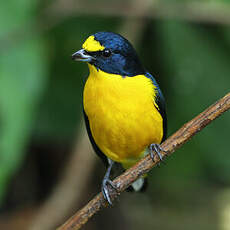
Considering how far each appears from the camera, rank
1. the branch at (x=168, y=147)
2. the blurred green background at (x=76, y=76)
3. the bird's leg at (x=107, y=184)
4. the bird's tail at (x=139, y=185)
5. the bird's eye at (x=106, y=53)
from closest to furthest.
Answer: the branch at (x=168, y=147) < the bird's leg at (x=107, y=184) < the bird's eye at (x=106, y=53) < the bird's tail at (x=139, y=185) < the blurred green background at (x=76, y=76)

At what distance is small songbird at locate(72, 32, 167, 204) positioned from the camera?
3.63m

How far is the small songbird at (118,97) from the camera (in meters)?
3.63

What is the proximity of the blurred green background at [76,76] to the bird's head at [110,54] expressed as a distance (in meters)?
1.34

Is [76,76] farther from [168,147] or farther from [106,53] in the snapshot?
[168,147]

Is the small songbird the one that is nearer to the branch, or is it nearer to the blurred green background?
the branch

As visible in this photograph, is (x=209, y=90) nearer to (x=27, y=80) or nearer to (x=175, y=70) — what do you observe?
(x=175, y=70)

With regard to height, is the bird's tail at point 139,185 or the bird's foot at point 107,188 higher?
the bird's foot at point 107,188

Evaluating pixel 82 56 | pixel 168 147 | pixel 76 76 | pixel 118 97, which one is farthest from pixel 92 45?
pixel 76 76

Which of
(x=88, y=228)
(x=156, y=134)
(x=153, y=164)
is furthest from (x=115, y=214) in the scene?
(x=153, y=164)

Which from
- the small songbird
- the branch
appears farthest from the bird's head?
the branch

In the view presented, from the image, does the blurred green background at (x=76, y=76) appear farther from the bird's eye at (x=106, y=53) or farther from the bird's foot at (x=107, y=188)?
the bird's eye at (x=106, y=53)

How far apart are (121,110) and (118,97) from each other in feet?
0.33

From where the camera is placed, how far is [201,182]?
277 inches

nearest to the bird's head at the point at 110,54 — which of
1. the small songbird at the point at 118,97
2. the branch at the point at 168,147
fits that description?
the small songbird at the point at 118,97
